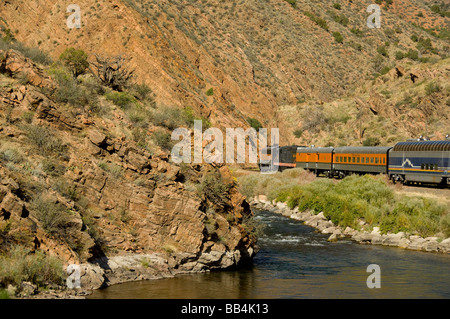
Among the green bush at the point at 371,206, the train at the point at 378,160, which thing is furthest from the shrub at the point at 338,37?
the green bush at the point at 371,206

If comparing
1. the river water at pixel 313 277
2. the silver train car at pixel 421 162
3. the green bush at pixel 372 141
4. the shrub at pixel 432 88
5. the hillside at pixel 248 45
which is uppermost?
the hillside at pixel 248 45

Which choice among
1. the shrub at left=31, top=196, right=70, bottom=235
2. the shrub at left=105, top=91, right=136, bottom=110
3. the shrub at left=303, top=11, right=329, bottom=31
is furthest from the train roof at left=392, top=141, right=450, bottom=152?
the shrub at left=303, top=11, right=329, bottom=31

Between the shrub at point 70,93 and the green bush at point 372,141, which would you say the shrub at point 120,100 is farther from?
the green bush at point 372,141

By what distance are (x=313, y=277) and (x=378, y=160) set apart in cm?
2846

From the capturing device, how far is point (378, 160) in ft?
153

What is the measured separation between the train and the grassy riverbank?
6.06ft

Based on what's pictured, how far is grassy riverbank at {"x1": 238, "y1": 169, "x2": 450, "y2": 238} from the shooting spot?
1180 inches

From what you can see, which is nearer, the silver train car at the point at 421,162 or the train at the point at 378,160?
the silver train car at the point at 421,162

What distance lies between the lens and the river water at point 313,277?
55.9 ft

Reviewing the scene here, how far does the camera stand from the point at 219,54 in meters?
82.8

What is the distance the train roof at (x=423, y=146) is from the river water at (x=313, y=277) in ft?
42.7

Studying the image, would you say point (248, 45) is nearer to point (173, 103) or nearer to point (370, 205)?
point (173, 103)
